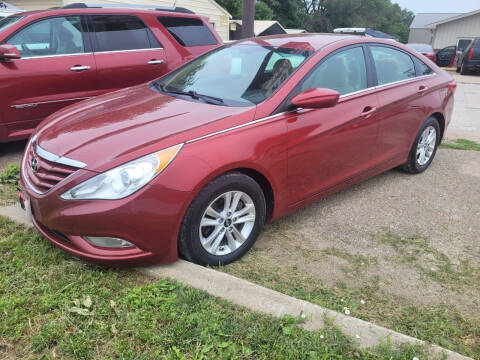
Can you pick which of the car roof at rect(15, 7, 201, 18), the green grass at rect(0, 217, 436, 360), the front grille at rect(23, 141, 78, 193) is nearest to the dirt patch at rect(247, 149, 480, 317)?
the green grass at rect(0, 217, 436, 360)

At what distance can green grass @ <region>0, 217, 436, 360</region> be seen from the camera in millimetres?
2102

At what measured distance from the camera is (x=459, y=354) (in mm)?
2164

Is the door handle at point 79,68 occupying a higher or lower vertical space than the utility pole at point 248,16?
lower

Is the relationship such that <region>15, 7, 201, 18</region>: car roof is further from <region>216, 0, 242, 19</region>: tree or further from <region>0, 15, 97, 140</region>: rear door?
<region>216, 0, 242, 19</region>: tree

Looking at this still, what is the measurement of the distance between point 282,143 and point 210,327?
4.74ft

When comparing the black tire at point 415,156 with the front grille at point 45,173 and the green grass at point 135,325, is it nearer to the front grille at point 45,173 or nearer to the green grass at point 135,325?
the green grass at point 135,325

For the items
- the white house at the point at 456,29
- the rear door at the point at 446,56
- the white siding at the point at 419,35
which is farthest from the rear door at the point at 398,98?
the white siding at the point at 419,35

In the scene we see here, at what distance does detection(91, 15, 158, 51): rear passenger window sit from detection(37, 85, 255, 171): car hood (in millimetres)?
2205

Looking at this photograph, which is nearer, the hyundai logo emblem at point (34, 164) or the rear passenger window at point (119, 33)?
the hyundai logo emblem at point (34, 164)

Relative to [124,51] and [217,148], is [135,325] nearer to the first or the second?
[217,148]

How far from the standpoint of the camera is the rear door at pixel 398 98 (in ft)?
13.4

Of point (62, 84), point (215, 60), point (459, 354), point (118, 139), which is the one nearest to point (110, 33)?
point (62, 84)

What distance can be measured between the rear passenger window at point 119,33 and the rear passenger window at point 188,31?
0.42 m

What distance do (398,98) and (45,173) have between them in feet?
10.6
